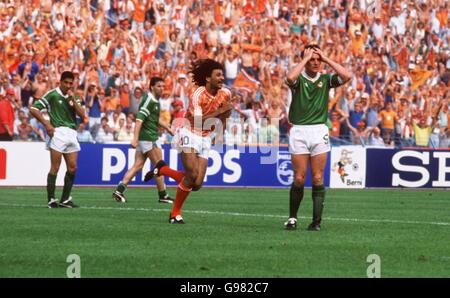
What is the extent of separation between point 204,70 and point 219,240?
338 centimetres

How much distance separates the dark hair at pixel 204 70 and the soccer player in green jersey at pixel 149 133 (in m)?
5.82

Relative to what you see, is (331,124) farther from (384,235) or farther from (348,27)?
(384,235)

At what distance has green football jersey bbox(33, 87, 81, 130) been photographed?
65.6 ft

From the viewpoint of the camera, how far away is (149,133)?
23062 millimetres

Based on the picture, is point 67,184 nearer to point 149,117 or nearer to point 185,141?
point 149,117

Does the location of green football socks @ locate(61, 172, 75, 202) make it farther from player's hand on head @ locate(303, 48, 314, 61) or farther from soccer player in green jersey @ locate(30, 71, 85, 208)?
player's hand on head @ locate(303, 48, 314, 61)

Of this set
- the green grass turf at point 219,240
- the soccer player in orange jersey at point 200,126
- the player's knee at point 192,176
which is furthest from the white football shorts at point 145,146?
the player's knee at point 192,176

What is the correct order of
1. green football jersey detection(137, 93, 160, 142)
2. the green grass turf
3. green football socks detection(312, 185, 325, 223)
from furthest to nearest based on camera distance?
green football jersey detection(137, 93, 160, 142)
green football socks detection(312, 185, 325, 223)
the green grass turf

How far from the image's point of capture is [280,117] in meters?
31.3

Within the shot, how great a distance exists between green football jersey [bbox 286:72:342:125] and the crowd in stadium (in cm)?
1335

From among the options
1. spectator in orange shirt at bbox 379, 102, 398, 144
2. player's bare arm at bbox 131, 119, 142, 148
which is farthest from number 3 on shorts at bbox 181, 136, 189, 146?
spectator in orange shirt at bbox 379, 102, 398, 144

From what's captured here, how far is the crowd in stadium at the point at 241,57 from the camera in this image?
29453 mm

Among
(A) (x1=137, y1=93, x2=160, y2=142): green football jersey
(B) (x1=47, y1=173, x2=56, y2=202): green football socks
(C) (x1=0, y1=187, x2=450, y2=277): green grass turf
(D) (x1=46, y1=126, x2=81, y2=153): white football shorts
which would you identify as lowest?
(C) (x1=0, y1=187, x2=450, y2=277): green grass turf

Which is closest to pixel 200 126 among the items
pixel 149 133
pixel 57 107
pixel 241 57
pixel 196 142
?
pixel 196 142
